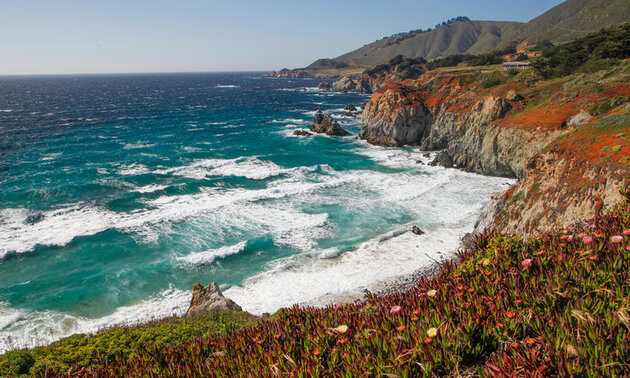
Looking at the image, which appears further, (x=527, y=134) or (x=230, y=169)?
(x=230, y=169)

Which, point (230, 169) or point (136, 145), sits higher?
point (136, 145)

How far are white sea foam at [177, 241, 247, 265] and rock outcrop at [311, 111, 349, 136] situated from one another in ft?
130

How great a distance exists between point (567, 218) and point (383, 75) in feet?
471

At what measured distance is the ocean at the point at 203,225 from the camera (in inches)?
697

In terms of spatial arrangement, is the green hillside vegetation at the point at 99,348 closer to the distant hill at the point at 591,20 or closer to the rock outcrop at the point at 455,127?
the rock outcrop at the point at 455,127

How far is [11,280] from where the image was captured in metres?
19.3

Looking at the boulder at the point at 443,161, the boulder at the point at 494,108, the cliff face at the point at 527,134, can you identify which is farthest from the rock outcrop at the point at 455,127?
the boulder at the point at 443,161

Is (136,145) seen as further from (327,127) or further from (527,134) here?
(527,134)

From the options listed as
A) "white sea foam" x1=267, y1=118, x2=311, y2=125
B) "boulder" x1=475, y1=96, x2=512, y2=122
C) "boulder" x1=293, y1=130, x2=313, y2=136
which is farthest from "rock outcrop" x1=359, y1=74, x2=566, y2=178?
"white sea foam" x1=267, y1=118, x2=311, y2=125

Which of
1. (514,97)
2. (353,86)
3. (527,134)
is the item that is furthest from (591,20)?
(527,134)

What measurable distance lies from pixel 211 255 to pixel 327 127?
41.9 metres

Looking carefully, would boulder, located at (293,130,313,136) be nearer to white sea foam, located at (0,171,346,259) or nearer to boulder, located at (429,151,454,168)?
boulder, located at (429,151,454,168)

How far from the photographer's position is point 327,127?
59.2m

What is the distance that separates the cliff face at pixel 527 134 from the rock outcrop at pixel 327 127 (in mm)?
5084
